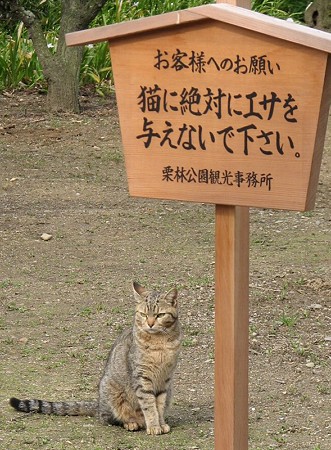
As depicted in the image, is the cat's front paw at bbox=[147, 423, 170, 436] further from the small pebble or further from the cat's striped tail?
the small pebble

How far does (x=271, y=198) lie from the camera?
179 inches

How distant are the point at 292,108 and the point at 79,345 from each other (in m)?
3.62

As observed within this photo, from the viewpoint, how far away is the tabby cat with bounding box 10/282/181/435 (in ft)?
20.5

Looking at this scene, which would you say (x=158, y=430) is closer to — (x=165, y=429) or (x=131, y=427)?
(x=165, y=429)

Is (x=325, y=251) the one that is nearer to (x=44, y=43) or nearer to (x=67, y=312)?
(x=67, y=312)

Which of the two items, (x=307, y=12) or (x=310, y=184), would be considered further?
(x=307, y=12)

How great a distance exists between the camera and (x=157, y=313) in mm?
6246

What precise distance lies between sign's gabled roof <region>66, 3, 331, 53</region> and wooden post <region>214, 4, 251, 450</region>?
26 centimetres

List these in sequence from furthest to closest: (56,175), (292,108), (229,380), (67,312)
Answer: (56,175)
(67,312)
(229,380)
(292,108)

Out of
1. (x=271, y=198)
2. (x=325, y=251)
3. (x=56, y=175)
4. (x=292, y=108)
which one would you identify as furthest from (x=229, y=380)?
(x=56, y=175)

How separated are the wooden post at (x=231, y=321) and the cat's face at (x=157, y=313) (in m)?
1.38

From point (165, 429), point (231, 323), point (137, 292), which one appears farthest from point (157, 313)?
point (231, 323)

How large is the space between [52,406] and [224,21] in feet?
9.17

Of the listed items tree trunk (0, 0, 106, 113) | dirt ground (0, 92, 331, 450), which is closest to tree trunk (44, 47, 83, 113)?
tree trunk (0, 0, 106, 113)
